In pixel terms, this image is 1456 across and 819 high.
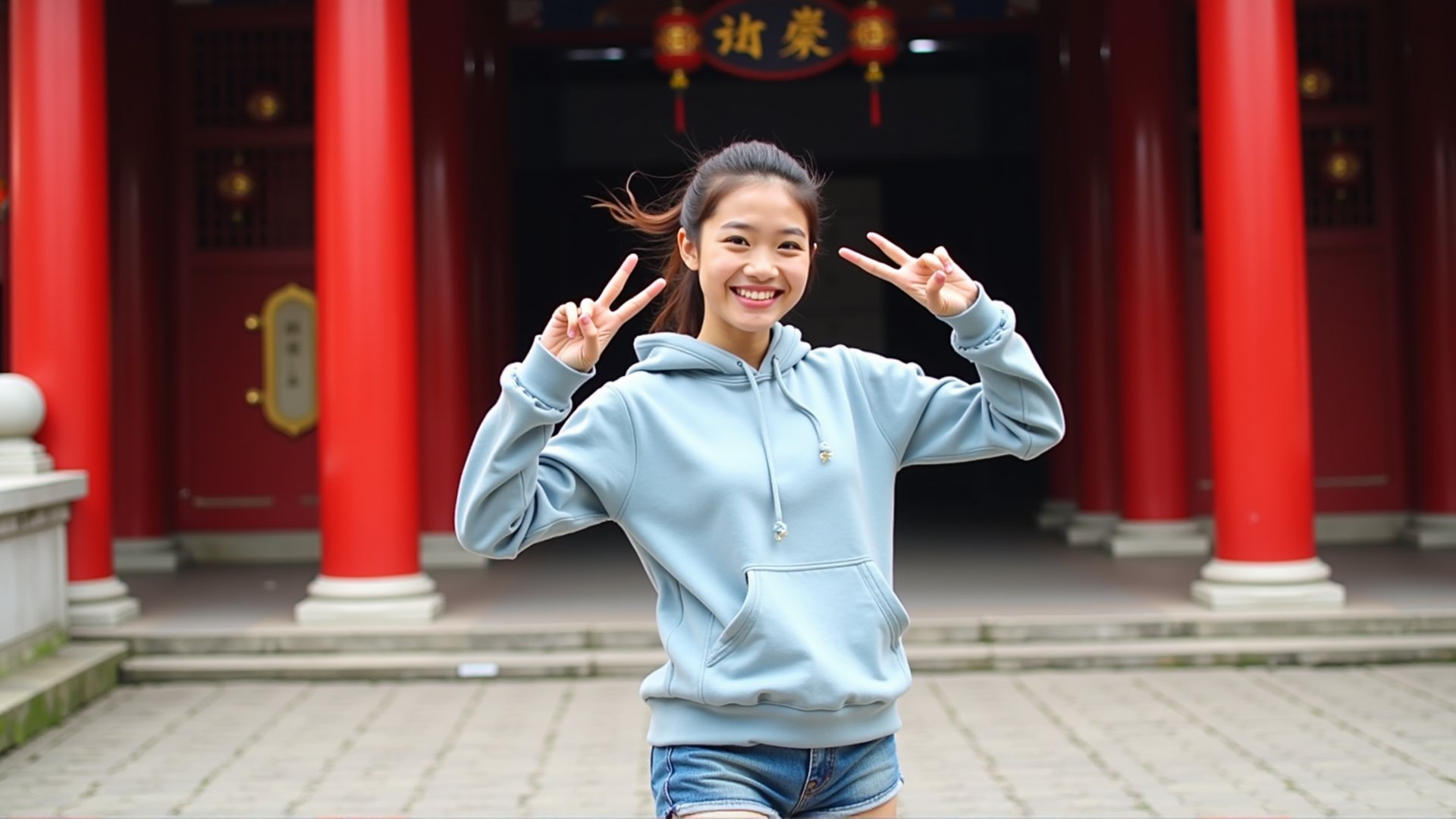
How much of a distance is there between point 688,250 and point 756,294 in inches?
6.8

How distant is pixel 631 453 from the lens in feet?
6.37

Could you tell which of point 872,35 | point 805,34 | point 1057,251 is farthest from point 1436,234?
point 805,34

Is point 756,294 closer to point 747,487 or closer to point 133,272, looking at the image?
point 747,487

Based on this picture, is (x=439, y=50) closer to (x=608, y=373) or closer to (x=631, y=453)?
(x=608, y=373)

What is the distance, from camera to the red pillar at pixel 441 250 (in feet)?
28.4

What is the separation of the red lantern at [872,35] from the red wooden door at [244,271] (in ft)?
11.3

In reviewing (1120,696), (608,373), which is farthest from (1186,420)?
(608,373)

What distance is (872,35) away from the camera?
27.1 feet

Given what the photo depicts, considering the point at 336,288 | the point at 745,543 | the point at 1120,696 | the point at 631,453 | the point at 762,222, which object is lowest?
the point at 1120,696

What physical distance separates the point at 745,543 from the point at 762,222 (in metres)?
0.45

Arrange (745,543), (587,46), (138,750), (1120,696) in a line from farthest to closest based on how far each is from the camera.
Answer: (587,46)
(1120,696)
(138,750)
(745,543)

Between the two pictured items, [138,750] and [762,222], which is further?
[138,750]

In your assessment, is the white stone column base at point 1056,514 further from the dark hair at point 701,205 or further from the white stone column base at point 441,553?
the dark hair at point 701,205

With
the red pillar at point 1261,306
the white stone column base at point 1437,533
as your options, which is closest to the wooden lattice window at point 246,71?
the red pillar at point 1261,306
